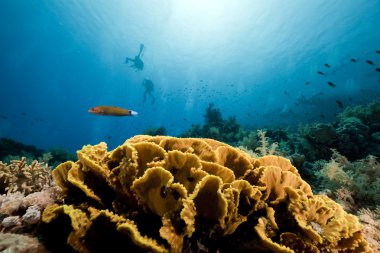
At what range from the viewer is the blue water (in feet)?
158

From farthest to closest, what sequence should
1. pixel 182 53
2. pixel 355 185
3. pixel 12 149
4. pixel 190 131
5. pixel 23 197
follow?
1. pixel 182 53
2. pixel 12 149
3. pixel 190 131
4. pixel 355 185
5. pixel 23 197

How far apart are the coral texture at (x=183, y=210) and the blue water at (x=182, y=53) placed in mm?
20086

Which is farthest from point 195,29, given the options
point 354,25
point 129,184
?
point 129,184

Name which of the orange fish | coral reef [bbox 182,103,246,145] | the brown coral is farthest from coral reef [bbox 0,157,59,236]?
coral reef [bbox 182,103,246,145]

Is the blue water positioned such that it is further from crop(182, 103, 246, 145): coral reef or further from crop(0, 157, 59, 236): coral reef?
crop(0, 157, 59, 236): coral reef

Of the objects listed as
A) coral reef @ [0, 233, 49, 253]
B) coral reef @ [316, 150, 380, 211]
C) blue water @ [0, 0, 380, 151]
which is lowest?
coral reef @ [0, 233, 49, 253]

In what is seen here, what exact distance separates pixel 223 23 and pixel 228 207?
64274mm

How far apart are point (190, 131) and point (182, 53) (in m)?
73.3

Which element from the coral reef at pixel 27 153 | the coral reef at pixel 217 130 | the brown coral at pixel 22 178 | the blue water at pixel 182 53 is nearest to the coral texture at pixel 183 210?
the brown coral at pixel 22 178

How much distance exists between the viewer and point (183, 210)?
1.56 metres

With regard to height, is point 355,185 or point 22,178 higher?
point 355,185

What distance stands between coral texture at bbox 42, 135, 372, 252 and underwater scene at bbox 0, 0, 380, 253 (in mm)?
11

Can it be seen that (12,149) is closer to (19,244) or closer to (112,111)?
(112,111)

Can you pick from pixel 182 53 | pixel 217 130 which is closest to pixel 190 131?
pixel 217 130
